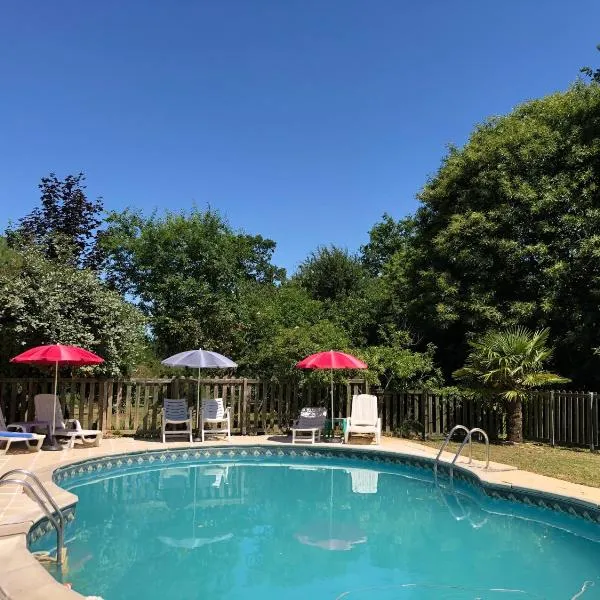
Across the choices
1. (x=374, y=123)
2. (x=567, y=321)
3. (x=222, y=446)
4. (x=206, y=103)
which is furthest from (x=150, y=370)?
(x=567, y=321)

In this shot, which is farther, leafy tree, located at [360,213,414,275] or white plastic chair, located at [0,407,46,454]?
leafy tree, located at [360,213,414,275]

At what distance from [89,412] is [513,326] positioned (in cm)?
1034

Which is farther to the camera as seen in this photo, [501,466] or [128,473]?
[128,473]

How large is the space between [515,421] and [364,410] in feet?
10.8

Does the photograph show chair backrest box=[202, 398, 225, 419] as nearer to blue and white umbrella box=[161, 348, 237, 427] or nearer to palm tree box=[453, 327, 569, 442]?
blue and white umbrella box=[161, 348, 237, 427]

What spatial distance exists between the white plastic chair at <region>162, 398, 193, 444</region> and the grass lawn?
5.31m

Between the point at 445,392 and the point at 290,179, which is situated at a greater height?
the point at 290,179

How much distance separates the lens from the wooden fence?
1197 centimetres

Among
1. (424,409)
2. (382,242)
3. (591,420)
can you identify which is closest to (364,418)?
(424,409)

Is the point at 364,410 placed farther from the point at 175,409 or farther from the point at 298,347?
the point at 175,409

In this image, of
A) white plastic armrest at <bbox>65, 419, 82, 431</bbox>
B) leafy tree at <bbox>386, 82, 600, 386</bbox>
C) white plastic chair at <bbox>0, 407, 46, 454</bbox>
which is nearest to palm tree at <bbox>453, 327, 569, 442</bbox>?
leafy tree at <bbox>386, 82, 600, 386</bbox>

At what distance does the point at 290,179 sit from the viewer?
21.8 meters

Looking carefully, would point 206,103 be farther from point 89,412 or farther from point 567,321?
point 567,321

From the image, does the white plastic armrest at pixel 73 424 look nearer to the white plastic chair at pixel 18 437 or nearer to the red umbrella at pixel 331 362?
the white plastic chair at pixel 18 437
